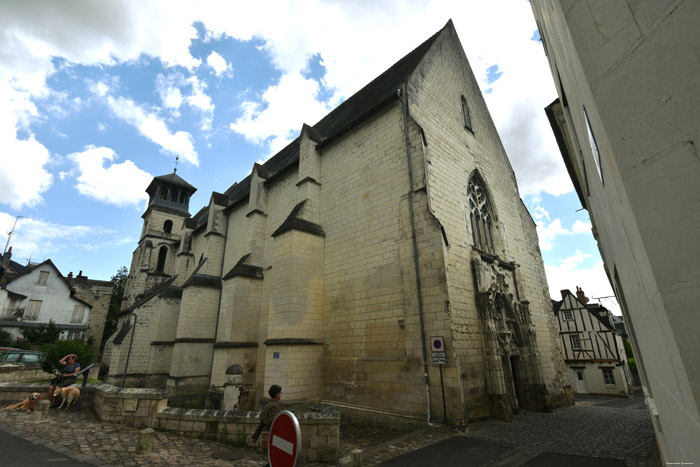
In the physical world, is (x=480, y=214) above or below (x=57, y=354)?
above

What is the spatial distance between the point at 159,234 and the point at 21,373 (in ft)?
52.6

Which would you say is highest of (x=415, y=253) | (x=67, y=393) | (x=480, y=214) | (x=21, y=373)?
(x=480, y=214)

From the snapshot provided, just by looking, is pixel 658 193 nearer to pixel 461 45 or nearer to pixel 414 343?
pixel 414 343

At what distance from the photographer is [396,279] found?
8.82 meters

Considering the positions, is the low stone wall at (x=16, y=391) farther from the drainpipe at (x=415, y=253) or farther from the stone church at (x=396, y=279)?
the drainpipe at (x=415, y=253)

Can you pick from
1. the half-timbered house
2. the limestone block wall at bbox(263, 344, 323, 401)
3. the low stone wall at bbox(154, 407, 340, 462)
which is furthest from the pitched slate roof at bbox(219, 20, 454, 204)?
the half-timbered house

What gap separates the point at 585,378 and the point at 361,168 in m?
21.4

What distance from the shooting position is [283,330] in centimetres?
968

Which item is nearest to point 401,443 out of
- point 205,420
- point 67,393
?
point 205,420

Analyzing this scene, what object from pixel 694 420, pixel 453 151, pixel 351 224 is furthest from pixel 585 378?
pixel 694 420

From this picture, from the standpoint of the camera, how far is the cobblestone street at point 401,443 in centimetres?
501

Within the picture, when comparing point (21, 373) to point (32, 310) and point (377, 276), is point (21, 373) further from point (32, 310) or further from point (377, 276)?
point (32, 310)

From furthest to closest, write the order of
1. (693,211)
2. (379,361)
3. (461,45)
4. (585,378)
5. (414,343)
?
(585,378) < (461,45) < (379,361) < (414,343) < (693,211)

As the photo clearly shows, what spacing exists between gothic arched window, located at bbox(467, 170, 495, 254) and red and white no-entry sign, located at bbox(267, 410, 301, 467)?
9.52 m
